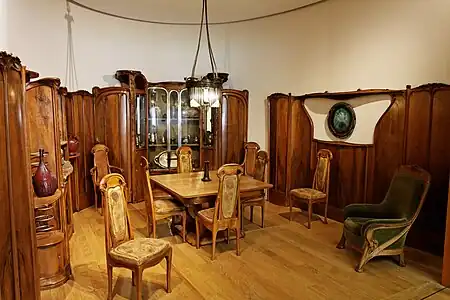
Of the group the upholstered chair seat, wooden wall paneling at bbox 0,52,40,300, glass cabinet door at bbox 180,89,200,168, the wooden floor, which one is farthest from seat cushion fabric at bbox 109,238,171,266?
glass cabinet door at bbox 180,89,200,168

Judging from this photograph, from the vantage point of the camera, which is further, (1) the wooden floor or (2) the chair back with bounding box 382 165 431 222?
(2) the chair back with bounding box 382 165 431 222

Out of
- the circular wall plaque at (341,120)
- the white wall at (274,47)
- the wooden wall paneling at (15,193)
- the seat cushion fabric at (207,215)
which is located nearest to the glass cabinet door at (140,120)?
the white wall at (274,47)

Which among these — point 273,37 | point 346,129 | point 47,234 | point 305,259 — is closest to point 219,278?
point 305,259

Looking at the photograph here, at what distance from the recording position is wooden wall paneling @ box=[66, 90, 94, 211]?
5664 mm

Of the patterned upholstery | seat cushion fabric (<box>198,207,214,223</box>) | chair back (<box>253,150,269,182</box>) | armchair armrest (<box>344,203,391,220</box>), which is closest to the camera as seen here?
the patterned upholstery

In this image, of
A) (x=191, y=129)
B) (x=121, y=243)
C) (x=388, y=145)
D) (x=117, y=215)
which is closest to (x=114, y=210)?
(x=117, y=215)

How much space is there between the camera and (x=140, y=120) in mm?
6344

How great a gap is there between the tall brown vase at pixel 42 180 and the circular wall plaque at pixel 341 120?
3864 mm

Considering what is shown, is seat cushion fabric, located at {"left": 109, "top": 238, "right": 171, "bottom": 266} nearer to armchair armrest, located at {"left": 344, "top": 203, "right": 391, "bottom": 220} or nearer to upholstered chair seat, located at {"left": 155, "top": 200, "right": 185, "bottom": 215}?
upholstered chair seat, located at {"left": 155, "top": 200, "right": 185, "bottom": 215}

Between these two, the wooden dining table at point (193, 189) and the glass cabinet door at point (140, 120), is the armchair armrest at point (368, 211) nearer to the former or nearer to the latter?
the wooden dining table at point (193, 189)

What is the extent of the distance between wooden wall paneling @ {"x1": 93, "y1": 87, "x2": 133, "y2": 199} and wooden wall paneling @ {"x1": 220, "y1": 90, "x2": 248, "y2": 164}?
1724 millimetres

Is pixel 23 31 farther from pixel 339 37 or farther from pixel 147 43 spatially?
pixel 339 37

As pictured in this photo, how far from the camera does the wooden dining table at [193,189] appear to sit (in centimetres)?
409

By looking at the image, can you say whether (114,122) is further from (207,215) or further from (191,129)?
(207,215)
